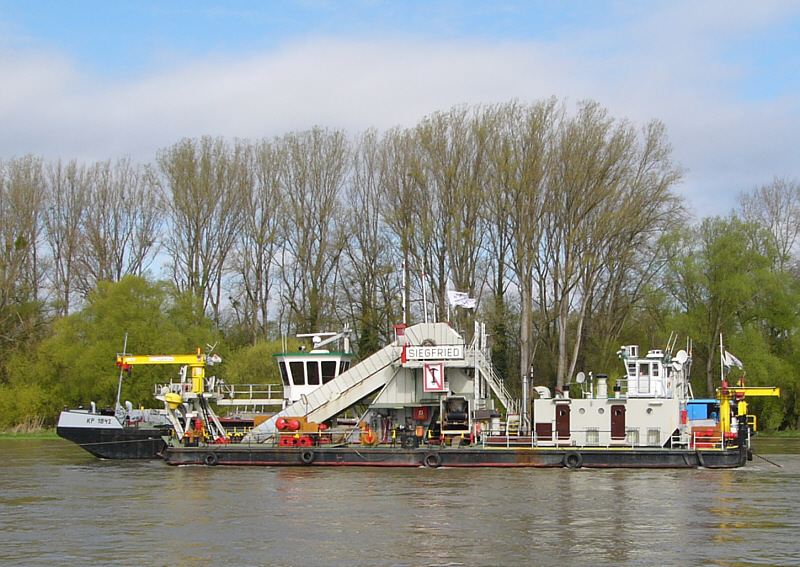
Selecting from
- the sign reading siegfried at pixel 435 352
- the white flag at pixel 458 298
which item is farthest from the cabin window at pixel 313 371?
the white flag at pixel 458 298

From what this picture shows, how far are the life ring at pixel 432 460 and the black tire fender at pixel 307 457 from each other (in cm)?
440

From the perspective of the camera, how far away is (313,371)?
43656 millimetres

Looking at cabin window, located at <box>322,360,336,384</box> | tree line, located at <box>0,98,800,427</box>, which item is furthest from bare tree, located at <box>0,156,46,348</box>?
cabin window, located at <box>322,360,336,384</box>

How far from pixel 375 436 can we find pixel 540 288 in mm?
22158

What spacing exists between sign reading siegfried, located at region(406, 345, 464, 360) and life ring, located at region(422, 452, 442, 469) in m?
4.38

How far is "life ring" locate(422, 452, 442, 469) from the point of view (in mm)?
36500

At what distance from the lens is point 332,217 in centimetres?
6112

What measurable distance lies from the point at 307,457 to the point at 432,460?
493cm

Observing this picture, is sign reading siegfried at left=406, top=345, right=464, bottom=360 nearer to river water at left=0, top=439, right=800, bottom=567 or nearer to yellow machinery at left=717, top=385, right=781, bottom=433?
river water at left=0, top=439, right=800, bottom=567

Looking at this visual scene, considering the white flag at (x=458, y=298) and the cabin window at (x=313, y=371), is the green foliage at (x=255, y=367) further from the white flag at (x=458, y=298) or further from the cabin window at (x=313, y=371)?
the white flag at (x=458, y=298)

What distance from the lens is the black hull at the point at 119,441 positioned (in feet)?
142

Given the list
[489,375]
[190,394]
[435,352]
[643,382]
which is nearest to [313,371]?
[190,394]

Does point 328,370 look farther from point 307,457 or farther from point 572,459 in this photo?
point 572,459

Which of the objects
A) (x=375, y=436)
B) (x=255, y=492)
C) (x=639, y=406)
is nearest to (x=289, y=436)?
(x=375, y=436)
